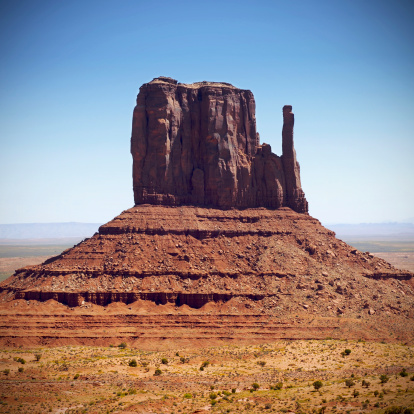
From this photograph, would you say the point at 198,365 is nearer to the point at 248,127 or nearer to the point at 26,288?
the point at 26,288

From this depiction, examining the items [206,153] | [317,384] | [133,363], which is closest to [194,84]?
[206,153]

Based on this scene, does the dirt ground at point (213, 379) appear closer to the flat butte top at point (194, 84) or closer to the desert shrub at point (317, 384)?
the desert shrub at point (317, 384)

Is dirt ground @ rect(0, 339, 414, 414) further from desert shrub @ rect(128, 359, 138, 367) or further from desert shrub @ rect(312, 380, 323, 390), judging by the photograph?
desert shrub @ rect(312, 380, 323, 390)

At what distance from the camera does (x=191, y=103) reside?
373ft

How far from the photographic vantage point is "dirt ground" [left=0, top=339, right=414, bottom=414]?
60531 mm

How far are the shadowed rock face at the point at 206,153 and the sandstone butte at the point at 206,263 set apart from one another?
0.53 feet

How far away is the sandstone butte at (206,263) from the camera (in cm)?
9269

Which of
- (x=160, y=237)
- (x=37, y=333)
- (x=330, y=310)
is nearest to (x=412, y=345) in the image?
(x=330, y=310)

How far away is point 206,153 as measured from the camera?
112688mm

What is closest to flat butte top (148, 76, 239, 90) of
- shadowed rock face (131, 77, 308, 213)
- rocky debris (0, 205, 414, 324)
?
shadowed rock face (131, 77, 308, 213)

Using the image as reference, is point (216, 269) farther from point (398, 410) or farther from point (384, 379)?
point (398, 410)

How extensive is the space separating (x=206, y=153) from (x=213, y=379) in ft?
151

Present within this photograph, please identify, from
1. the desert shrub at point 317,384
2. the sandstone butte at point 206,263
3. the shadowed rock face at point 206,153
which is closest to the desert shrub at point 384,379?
the desert shrub at point 317,384

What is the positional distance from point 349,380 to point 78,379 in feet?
86.7
